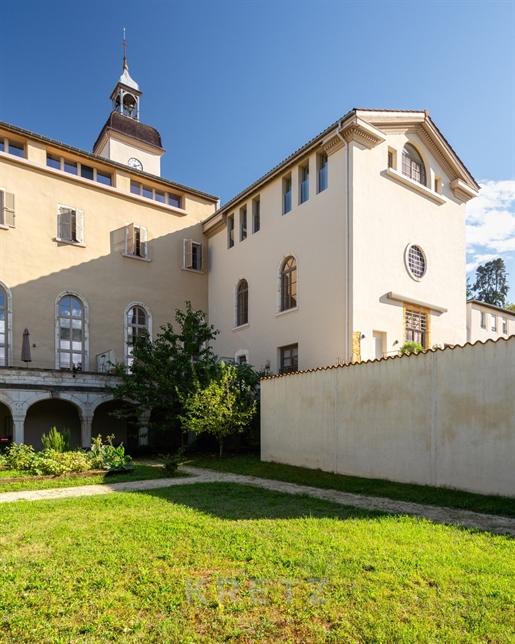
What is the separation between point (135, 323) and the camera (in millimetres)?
22188

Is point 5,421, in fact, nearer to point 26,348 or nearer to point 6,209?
point 26,348

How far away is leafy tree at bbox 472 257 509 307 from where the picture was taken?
49812mm

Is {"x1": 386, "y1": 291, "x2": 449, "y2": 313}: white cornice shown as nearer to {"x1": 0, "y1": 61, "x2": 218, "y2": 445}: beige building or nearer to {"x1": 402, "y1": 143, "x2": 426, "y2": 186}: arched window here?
{"x1": 402, "y1": 143, "x2": 426, "y2": 186}: arched window

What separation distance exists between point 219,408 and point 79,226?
444 inches

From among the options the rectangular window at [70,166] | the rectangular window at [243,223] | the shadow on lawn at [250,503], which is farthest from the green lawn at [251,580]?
the rectangular window at [70,166]

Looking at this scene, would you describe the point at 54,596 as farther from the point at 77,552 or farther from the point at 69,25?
the point at 69,25

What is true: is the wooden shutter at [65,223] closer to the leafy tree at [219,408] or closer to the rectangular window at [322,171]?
the leafy tree at [219,408]

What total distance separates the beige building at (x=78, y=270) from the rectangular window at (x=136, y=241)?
47mm

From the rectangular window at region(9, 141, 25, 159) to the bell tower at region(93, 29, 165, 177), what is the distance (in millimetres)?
9526

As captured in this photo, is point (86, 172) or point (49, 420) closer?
point (49, 420)

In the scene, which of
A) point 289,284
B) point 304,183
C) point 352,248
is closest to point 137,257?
point 289,284

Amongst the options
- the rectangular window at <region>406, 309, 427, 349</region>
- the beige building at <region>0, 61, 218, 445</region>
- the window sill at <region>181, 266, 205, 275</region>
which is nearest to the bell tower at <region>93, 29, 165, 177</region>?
the beige building at <region>0, 61, 218, 445</region>

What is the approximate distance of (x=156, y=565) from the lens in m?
4.61

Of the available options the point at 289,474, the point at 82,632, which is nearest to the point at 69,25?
the point at 289,474
